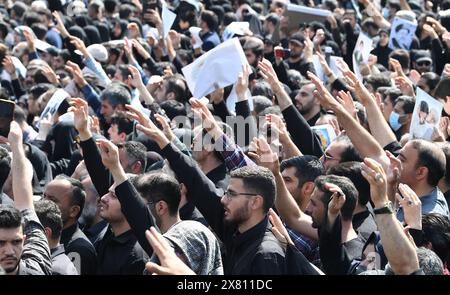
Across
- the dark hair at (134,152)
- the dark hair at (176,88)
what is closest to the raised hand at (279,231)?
the dark hair at (134,152)

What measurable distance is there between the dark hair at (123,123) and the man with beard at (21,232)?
3140mm

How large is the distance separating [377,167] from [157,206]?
1.63 metres

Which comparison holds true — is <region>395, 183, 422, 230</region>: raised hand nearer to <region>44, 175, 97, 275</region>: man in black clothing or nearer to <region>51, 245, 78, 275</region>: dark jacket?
<region>51, 245, 78, 275</region>: dark jacket

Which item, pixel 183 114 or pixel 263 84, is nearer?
pixel 183 114

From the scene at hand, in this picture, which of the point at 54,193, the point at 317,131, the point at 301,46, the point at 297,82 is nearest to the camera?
the point at 54,193

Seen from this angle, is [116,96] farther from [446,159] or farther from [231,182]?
[231,182]

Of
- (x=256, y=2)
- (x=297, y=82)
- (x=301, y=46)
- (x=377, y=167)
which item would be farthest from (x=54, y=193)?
(x=256, y=2)

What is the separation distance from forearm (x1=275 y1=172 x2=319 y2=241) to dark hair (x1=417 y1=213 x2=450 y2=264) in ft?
3.00

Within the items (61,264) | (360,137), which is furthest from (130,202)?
(360,137)

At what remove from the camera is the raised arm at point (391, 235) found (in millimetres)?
4746

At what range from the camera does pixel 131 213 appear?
5.89 metres

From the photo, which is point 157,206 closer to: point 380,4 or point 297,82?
point 297,82

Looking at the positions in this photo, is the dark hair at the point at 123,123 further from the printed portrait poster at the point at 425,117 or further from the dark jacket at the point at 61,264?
the dark jacket at the point at 61,264

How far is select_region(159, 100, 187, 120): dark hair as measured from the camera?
9.73 m
